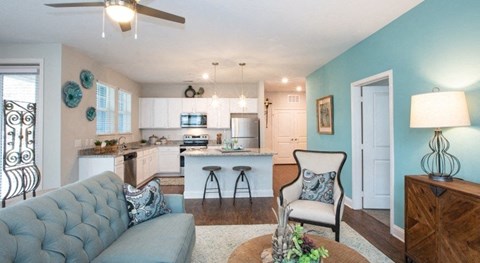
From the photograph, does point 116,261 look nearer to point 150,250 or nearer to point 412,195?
point 150,250

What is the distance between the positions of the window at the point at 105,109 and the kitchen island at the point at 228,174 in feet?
6.85

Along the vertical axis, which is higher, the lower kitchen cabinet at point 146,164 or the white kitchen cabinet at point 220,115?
the white kitchen cabinet at point 220,115

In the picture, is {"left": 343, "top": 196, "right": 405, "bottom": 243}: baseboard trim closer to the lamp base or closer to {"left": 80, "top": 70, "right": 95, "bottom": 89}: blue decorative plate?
the lamp base

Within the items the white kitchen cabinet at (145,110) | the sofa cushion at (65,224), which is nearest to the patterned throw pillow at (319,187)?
the sofa cushion at (65,224)

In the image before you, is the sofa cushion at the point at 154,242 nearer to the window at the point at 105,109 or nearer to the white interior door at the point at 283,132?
the window at the point at 105,109

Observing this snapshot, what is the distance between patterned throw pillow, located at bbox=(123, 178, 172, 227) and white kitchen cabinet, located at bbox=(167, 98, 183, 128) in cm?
487

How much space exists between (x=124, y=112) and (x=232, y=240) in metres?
4.80

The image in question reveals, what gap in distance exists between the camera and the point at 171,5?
2768 millimetres

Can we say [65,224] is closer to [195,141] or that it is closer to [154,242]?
[154,242]

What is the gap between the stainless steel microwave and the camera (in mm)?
7160

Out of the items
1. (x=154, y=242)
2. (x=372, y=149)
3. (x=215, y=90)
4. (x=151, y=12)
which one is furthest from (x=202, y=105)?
(x=154, y=242)

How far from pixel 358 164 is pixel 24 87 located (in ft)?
18.2

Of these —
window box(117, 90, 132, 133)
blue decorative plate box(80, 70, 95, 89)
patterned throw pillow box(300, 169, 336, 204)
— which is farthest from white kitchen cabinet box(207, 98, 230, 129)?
patterned throw pillow box(300, 169, 336, 204)

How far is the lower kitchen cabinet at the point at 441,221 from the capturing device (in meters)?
1.79
